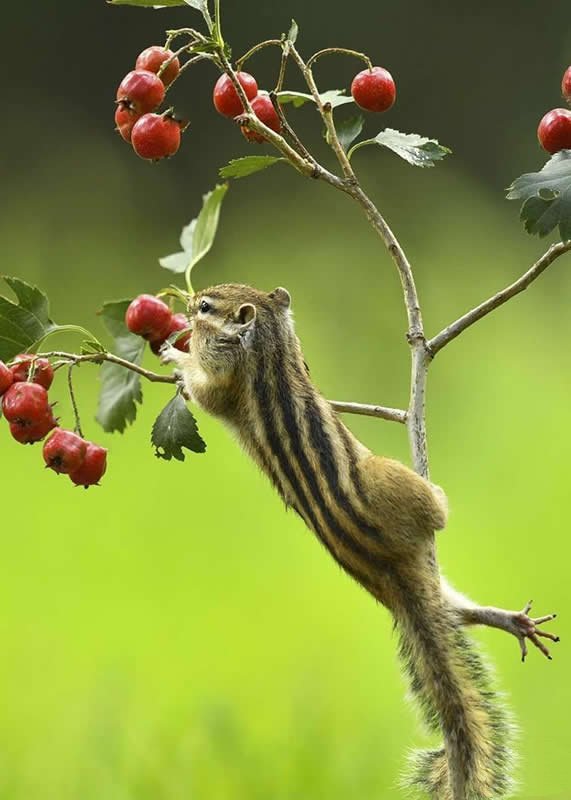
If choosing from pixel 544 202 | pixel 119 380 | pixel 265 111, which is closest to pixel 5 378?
pixel 119 380

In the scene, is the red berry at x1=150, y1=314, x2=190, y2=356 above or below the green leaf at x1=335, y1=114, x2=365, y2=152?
below

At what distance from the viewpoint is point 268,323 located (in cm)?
94

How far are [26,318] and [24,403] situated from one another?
70mm

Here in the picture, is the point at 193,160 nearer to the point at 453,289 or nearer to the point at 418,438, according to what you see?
the point at 453,289

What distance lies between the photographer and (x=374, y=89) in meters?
0.80

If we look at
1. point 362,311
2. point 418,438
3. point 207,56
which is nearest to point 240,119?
point 207,56

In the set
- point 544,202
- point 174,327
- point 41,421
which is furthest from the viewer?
point 174,327

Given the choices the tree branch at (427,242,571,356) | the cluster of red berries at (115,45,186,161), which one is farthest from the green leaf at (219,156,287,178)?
the tree branch at (427,242,571,356)

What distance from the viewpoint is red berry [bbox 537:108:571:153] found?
73 centimetres

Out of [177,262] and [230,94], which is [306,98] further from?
[177,262]

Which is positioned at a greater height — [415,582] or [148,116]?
[148,116]

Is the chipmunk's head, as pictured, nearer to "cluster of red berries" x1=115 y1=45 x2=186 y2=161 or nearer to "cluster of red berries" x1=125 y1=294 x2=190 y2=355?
"cluster of red berries" x1=125 y1=294 x2=190 y2=355

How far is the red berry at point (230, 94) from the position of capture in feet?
2.61

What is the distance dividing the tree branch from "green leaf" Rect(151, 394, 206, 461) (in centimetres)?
16
